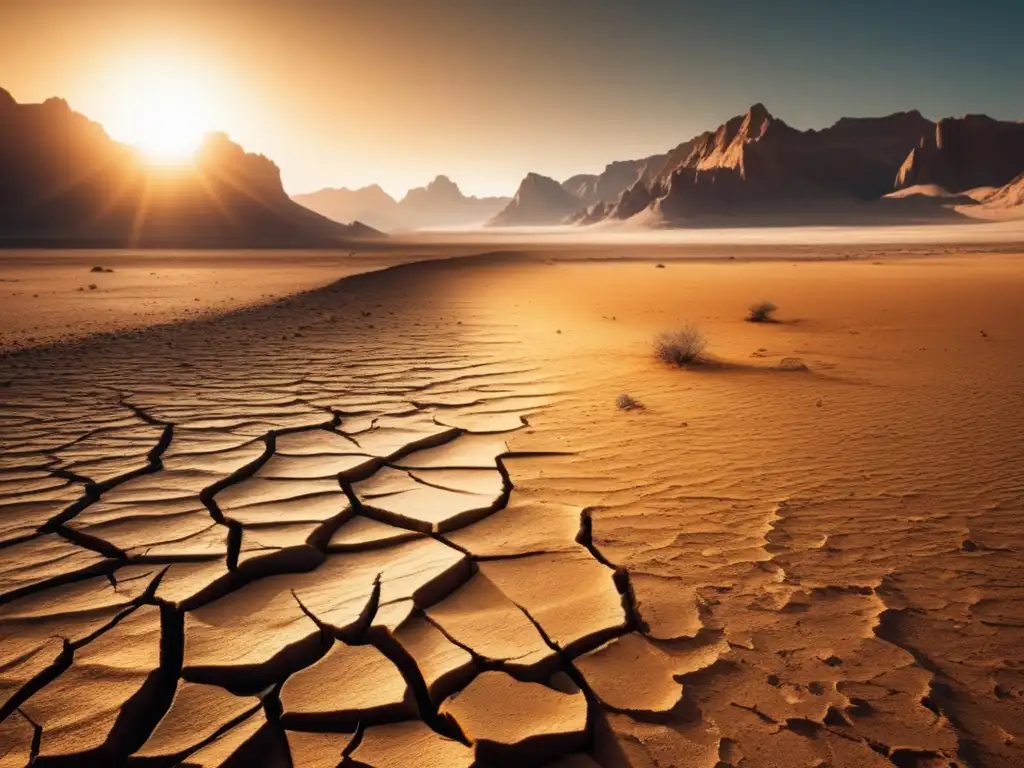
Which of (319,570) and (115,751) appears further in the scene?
(319,570)

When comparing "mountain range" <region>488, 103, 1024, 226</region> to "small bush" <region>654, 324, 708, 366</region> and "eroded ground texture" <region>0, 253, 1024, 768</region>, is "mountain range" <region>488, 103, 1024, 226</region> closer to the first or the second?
"small bush" <region>654, 324, 708, 366</region>

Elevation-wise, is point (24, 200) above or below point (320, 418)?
above

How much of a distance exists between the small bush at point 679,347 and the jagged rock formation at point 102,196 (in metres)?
50.4

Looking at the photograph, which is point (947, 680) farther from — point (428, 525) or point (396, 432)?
point (396, 432)

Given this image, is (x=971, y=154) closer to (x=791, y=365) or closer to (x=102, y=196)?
(x=791, y=365)

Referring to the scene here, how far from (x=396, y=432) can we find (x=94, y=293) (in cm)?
1330

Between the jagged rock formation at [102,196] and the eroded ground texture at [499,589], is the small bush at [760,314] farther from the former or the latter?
the jagged rock formation at [102,196]

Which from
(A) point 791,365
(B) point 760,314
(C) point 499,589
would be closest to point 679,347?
(A) point 791,365

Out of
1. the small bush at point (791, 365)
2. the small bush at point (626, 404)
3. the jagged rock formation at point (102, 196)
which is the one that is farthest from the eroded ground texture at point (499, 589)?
the jagged rock formation at point (102, 196)

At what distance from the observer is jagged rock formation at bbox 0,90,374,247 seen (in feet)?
175

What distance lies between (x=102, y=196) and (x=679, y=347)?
70932 millimetres

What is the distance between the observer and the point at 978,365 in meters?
6.34

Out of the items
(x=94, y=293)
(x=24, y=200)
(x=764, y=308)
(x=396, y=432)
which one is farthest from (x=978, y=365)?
(x=24, y=200)

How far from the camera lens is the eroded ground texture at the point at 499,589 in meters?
1.78
